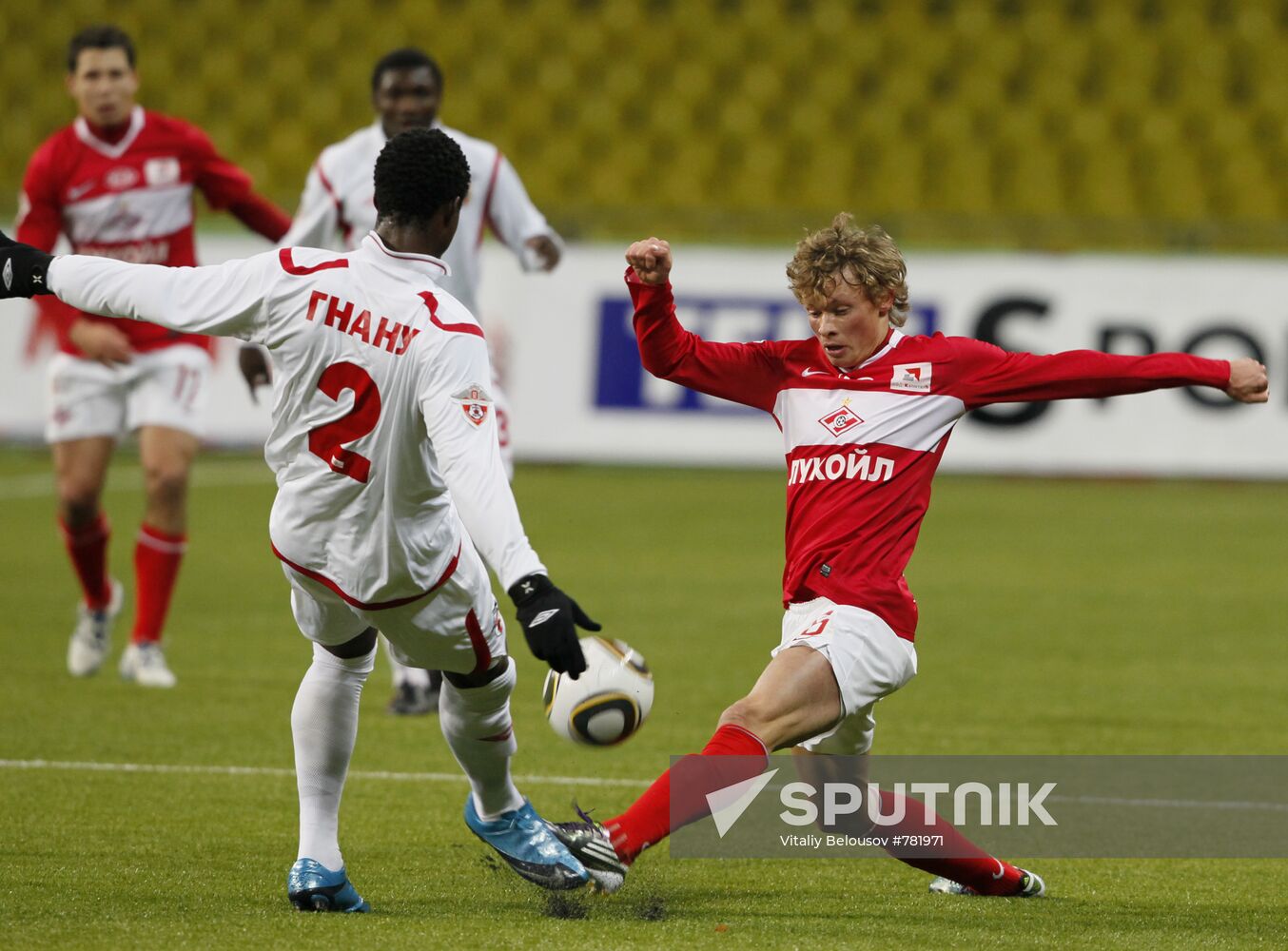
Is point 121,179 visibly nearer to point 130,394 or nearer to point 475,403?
point 130,394

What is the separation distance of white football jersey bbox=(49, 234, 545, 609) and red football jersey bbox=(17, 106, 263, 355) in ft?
11.8

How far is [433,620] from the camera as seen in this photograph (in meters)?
4.17

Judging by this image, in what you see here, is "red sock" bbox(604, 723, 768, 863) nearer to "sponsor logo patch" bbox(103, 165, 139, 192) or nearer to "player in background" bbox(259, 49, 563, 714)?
"player in background" bbox(259, 49, 563, 714)

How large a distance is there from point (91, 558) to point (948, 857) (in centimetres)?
457

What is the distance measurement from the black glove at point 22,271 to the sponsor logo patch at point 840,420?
1.80 metres

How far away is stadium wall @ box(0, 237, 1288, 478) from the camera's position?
14.4m

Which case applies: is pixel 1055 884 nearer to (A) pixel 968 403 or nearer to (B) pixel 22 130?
(A) pixel 968 403

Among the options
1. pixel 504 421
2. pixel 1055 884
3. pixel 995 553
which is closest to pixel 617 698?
pixel 1055 884

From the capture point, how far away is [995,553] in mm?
11844

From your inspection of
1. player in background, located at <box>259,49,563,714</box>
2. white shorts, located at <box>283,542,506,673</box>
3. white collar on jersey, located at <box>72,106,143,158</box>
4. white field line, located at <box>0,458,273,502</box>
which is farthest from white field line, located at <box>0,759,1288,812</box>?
white field line, located at <box>0,458,273,502</box>

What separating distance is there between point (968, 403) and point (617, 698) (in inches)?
45.6

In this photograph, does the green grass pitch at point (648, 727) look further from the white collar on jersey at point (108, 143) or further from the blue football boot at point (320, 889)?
the white collar on jersey at point (108, 143)

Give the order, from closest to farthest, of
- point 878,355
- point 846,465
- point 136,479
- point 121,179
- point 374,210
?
point 846,465 < point 878,355 < point 374,210 < point 121,179 < point 136,479

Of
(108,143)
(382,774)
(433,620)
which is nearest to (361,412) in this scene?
(433,620)
